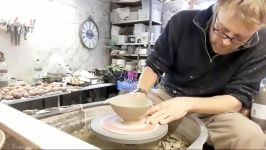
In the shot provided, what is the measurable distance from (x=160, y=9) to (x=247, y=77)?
10.4 feet

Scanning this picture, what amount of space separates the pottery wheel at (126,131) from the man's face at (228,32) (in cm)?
52

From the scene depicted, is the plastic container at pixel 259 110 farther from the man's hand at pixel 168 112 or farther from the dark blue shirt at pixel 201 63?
the man's hand at pixel 168 112

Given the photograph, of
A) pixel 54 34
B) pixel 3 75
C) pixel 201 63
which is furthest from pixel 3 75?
pixel 201 63

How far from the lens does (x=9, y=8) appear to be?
Result: 3029 mm

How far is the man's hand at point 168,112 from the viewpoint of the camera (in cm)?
108

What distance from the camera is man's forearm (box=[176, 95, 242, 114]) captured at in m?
1.13

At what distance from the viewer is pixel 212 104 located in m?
1.16

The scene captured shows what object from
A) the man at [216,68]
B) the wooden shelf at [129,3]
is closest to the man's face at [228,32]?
the man at [216,68]

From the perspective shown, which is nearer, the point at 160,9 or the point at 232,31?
the point at 232,31

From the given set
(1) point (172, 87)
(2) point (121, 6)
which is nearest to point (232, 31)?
(1) point (172, 87)

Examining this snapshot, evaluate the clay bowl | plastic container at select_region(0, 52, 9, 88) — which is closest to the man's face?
the clay bowl

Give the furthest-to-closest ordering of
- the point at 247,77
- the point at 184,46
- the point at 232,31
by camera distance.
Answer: the point at 184,46 → the point at 247,77 → the point at 232,31

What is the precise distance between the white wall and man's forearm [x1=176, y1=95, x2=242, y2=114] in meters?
2.72

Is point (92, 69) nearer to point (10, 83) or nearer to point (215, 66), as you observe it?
point (10, 83)
